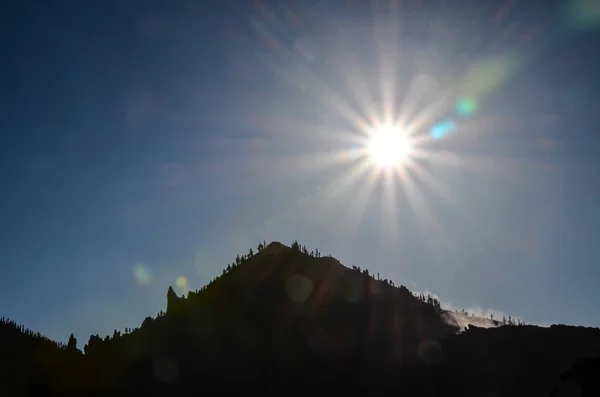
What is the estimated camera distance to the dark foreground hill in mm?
76812

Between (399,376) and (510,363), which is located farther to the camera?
(399,376)

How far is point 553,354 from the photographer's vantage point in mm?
75938

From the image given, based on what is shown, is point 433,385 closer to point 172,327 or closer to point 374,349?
point 374,349

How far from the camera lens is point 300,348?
319ft

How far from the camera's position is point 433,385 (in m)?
77.2

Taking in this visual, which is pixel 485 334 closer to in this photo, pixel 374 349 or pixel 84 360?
pixel 374 349

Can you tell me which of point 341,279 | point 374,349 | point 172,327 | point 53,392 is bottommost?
point 53,392

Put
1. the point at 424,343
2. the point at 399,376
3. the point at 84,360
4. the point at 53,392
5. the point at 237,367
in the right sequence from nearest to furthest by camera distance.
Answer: the point at 399,376
the point at 424,343
the point at 237,367
the point at 53,392
the point at 84,360

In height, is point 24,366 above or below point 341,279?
below

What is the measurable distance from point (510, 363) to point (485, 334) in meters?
8.54

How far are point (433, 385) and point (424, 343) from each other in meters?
12.7

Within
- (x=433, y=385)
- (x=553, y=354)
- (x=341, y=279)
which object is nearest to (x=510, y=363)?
(x=553, y=354)

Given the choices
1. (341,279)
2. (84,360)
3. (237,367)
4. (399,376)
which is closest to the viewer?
(399,376)

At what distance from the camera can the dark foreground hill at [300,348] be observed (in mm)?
76812
